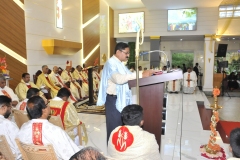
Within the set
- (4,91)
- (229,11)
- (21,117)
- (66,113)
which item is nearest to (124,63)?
(66,113)

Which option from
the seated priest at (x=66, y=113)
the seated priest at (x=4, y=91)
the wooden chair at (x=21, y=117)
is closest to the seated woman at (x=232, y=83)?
the seated priest at (x=66, y=113)

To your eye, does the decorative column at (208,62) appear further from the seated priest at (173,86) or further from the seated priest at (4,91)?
the seated priest at (4,91)

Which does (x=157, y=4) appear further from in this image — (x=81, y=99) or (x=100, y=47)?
(x=81, y=99)

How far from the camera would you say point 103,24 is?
483 inches

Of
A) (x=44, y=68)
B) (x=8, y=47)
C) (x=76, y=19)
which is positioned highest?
(x=76, y=19)

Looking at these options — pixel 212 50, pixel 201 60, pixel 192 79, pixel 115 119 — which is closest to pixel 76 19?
pixel 192 79

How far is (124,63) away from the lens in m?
2.94

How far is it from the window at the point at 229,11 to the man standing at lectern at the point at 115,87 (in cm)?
1098

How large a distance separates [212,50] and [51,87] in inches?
339

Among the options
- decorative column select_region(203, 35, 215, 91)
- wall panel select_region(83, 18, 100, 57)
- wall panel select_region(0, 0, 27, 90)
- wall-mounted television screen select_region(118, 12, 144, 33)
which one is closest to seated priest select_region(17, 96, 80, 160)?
wall panel select_region(0, 0, 27, 90)

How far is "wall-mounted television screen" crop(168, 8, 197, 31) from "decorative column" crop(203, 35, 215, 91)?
1.08 m

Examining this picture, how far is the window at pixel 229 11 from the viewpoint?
11078 mm

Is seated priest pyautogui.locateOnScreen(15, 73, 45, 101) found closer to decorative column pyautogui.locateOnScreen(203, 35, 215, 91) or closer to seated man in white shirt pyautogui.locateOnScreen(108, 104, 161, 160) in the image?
seated man in white shirt pyautogui.locateOnScreen(108, 104, 161, 160)

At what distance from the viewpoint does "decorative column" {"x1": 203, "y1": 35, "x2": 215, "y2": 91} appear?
1121 cm
